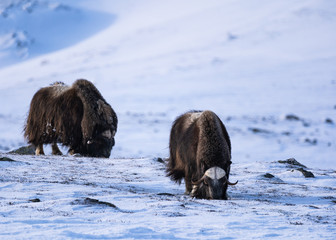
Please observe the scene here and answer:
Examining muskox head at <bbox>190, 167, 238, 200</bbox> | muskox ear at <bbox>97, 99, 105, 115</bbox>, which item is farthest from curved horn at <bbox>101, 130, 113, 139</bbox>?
muskox head at <bbox>190, 167, 238, 200</bbox>

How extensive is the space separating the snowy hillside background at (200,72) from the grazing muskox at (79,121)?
0.87 m

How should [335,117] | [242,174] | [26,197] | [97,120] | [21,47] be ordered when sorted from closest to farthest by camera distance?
1. [26,197]
2. [242,174]
3. [97,120]
4. [335,117]
5. [21,47]

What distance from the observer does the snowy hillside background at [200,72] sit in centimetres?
2583

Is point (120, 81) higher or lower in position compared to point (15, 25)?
lower

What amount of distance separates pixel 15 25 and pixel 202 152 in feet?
305

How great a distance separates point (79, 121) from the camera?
13148 mm

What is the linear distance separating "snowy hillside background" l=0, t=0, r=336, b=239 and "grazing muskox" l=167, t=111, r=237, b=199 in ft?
1.62

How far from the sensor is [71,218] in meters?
6.14

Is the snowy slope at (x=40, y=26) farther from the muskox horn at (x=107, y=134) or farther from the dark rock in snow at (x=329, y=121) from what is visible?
the muskox horn at (x=107, y=134)

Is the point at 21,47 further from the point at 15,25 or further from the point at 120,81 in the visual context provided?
the point at 120,81

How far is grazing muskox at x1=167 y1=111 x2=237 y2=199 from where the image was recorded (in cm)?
832

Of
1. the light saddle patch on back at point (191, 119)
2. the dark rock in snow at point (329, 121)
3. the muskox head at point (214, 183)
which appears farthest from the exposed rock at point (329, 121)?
the muskox head at point (214, 183)

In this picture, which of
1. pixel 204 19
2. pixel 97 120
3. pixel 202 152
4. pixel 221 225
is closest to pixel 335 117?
pixel 97 120

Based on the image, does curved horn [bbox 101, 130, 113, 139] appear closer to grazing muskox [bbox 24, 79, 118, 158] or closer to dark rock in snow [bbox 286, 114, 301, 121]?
grazing muskox [bbox 24, 79, 118, 158]
